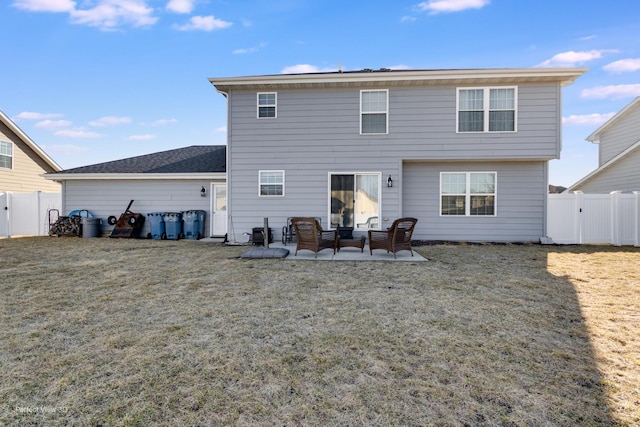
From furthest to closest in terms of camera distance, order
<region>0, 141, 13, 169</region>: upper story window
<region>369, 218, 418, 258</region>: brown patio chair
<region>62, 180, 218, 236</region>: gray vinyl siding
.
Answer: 1. <region>0, 141, 13, 169</region>: upper story window
2. <region>62, 180, 218, 236</region>: gray vinyl siding
3. <region>369, 218, 418, 258</region>: brown patio chair

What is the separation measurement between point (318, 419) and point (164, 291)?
3.87 meters

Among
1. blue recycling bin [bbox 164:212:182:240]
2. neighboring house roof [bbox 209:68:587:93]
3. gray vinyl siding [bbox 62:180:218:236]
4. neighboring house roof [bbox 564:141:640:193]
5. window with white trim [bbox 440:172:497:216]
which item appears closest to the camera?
neighboring house roof [bbox 209:68:587:93]

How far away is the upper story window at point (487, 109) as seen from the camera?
32.5ft

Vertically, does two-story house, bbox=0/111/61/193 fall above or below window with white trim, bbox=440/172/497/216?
above

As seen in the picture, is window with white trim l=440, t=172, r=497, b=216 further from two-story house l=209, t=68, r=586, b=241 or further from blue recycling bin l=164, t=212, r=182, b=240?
blue recycling bin l=164, t=212, r=182, b=240

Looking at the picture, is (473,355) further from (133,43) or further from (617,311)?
(133,43)

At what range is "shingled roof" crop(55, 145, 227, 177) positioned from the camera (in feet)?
40.8

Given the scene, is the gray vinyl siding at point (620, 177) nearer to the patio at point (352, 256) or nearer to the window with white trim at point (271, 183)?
the patio at point (352, 256)

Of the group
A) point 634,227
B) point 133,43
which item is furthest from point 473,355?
point 133,43

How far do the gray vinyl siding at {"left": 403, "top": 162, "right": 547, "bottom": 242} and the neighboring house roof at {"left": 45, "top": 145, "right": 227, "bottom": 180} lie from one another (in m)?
6.97

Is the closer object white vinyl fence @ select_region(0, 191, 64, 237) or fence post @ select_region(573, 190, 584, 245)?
fence post @ select_region(573, 190, 584, 245)

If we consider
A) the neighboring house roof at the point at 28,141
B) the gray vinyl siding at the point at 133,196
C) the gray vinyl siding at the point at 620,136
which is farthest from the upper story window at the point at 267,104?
the gray vinyl siding at the point at 620,136

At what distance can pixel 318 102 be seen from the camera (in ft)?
33.8

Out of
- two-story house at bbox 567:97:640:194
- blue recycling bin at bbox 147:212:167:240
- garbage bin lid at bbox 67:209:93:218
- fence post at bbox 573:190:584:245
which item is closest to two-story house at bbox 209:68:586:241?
fence post at bbox 573:190:584:245
